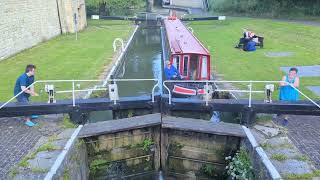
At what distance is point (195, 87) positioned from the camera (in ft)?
38.7

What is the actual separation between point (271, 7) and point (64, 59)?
25.5 meters

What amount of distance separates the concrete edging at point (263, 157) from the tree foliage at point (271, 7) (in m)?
29.2

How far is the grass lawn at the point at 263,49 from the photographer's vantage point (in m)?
15.2

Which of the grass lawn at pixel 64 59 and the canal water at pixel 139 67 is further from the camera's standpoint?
the canal water at pixel 139 67

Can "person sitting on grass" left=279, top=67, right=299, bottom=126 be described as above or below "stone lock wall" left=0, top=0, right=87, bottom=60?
below

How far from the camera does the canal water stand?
15430mm

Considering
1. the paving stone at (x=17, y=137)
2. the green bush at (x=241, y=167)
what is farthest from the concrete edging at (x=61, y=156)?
the green bush at (x=241, y=167)

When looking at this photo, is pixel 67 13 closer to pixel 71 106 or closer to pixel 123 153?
pixel 71 106

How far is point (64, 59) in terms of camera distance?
1880cm

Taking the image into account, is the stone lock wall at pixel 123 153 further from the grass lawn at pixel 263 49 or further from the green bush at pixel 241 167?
the grass lawn at pixel 263 49

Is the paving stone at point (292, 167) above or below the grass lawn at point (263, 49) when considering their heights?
below

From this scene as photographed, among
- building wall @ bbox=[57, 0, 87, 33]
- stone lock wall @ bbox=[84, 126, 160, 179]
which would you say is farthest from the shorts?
building wall @ bbox=[57, 0, 87, 33]

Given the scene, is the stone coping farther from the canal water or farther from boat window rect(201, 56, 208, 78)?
boat window rect(201, 56, 208, 78)

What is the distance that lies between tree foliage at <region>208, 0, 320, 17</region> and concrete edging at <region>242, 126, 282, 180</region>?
2925cm
